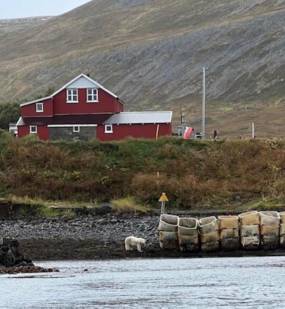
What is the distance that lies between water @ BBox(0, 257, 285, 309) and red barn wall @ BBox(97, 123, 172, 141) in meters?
41.6

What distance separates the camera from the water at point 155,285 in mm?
36375

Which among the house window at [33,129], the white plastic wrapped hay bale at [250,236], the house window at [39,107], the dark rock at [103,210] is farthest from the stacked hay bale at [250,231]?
the house window at [39,107]

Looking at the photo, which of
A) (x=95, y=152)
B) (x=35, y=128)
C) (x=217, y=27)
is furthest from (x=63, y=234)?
(x=217, y=27)

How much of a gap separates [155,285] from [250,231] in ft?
40.3

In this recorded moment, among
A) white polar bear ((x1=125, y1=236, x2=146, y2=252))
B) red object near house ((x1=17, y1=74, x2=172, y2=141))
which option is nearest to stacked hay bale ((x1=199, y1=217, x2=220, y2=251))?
white polar bear ((x1=125, y1=236, x2=146, y2=252))

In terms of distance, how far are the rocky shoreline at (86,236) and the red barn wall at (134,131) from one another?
26.3 metres

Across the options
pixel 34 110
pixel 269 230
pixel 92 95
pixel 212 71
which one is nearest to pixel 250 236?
pixel 269 230

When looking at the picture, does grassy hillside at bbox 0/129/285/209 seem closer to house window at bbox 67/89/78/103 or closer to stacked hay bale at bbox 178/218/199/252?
house window at bbox 67/89/78/103

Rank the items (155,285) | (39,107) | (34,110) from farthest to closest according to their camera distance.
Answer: (34,110) → (39,107) → (155,285)

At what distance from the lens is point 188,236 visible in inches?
2092

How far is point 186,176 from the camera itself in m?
76.0

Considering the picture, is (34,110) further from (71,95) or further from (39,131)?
(71,95)

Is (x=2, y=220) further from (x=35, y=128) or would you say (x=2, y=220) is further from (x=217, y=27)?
(x=217, y=27)

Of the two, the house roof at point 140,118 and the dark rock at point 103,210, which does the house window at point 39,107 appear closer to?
the house roof at point 140,118
